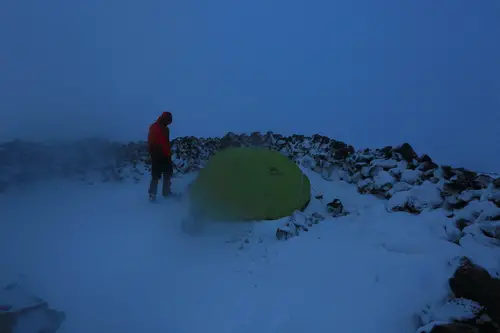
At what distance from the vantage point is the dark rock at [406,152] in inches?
229

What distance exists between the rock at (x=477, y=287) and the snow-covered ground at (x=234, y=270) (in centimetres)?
13

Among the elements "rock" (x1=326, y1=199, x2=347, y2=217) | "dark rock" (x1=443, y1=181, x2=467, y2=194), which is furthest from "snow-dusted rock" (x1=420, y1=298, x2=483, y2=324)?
Answer: "dark rock" (x1=443, y1=181, x2=467, y2=194)

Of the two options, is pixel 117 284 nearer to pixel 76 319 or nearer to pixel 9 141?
pixel 76 319

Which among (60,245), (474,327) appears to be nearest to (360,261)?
(474,327)

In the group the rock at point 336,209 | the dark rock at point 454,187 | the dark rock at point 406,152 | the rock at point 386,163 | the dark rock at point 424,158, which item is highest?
the dark rock at point 406,152

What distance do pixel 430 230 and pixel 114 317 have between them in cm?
287

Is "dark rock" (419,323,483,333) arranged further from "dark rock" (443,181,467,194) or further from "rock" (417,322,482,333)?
"dark rock" (443,181,467,194)

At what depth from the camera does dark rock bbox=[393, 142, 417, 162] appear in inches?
229

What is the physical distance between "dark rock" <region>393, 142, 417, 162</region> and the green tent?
7.13 ft

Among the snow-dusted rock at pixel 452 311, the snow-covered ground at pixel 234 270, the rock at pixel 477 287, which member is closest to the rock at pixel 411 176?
the snow-covered ground at pixel 234 270

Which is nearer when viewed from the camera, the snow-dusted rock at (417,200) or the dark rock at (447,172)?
the snow-dusted rock at (417,200)

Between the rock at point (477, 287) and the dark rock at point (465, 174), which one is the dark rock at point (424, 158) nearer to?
the dark rock at point (465, 174)

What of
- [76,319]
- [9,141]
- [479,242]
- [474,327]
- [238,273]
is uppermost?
[9,141]

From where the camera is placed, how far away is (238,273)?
3.25 m
